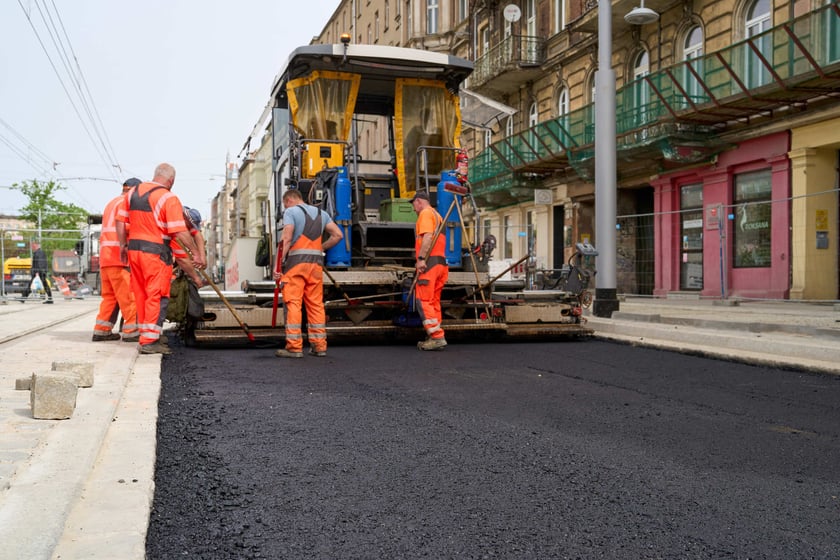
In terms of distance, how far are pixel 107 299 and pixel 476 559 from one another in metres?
6.76

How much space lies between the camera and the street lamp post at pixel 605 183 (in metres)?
12.2

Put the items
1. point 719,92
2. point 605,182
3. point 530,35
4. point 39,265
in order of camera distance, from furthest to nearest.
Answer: point 530,35 → point 39,265 → point 719,92 → point 605,182

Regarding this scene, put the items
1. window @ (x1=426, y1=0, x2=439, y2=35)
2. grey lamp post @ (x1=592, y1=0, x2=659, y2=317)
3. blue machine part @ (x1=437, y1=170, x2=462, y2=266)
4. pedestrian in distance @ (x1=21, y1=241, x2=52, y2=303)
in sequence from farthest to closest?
window @ (x1=426, y1=0, x2=439, y2=35)
pedestrian in distance @ (x1=21, y1=241, x2=52, y2=303)
grey lamp post @ (x1=592, y1=0, x2=659, y2=317)
blue machine part @ (x1=437, y1=170, x2=462, y2=266)

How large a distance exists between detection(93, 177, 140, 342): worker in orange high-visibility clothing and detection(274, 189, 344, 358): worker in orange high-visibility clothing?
5.81 ft

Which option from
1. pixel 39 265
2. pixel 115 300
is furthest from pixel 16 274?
pixel 115 300

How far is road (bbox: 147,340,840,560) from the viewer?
260cm

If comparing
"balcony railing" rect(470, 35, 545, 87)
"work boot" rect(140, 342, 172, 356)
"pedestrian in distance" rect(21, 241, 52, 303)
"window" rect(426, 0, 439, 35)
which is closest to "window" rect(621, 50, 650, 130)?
"balcony railing" rect(470, 35, 545, 87)

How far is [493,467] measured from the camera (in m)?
3.46

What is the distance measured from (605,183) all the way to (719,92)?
4.70 m

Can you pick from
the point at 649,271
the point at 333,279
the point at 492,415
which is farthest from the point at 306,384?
the point at 649,271

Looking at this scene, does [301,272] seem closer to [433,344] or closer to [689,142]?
[433,344]

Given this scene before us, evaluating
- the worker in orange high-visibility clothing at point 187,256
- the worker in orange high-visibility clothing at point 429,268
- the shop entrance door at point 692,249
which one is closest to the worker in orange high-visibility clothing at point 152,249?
the worker in orange high-visibility clothing at point 187,256

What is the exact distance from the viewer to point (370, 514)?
111 inches

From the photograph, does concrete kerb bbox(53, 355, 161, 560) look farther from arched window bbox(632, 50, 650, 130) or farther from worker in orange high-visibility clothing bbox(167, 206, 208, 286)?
arched window bbox(632, 50, 650, 130)
